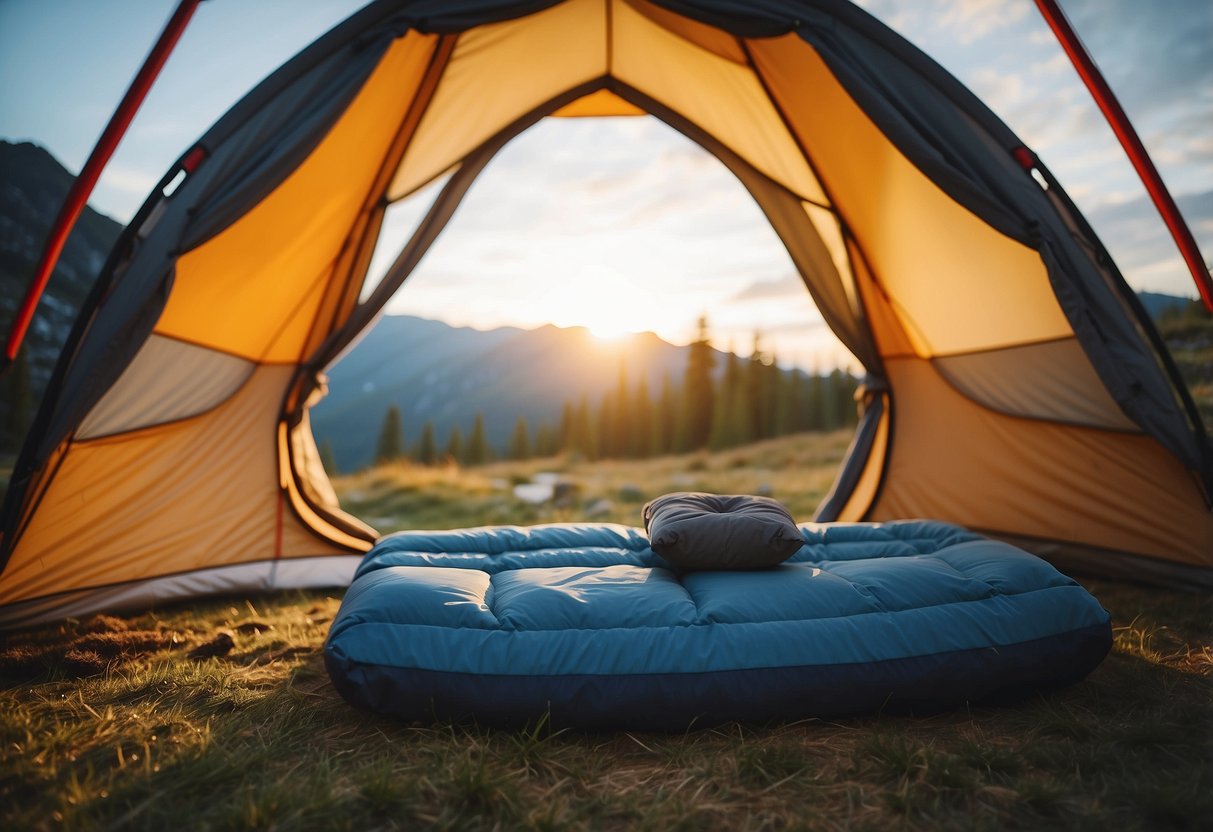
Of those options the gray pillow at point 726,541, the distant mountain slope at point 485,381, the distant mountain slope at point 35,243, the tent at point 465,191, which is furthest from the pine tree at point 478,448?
the distant mountain slope at point 485,381

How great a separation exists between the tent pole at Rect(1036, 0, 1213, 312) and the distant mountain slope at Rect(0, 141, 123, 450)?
12.2 feet

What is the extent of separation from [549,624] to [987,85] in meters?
3.26

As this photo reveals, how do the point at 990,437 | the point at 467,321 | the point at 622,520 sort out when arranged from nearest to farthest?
the point at 990,437, the point at 622,520, the point at 467,321

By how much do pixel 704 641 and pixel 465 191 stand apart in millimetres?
2872

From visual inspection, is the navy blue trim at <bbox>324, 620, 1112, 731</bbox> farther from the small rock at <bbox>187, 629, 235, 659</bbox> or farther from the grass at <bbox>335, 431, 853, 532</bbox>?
the grass at <bbox>335, 431, 853, 532</bbox>

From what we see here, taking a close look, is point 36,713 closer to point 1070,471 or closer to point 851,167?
point 851,167

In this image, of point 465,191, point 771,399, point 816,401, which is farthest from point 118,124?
point 816,401

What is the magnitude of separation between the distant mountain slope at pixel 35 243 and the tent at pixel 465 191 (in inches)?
20.5

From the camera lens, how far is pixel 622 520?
19.0 feet

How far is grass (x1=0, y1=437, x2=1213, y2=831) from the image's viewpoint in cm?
141

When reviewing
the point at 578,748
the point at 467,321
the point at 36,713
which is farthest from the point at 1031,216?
the point at 467,321

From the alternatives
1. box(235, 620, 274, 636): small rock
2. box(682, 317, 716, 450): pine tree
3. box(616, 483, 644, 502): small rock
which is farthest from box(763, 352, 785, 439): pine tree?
box(235, 620, 274, 636): small rock

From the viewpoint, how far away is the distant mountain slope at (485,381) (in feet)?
333

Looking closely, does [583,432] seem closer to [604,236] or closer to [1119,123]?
[604,236]
